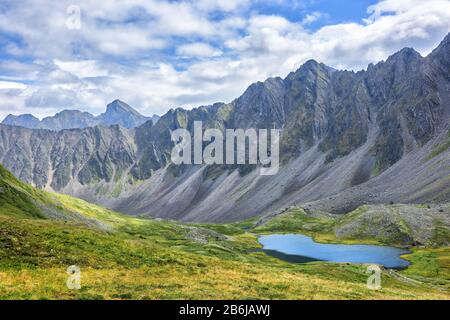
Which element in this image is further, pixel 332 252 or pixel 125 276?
pixel 332 252

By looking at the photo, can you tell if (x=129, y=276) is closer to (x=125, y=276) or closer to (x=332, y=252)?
(x=125, y=276)

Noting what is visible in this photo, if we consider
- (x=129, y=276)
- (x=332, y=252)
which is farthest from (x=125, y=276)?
(x=332, y=252)

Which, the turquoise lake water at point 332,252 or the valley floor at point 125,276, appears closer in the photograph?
the valley floor at point 125,276

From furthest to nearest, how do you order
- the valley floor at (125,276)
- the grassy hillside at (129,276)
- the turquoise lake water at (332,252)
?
the turquoise lake water at (332,252) → the grassy hillside at (129,276) → the valley floor at (125,276)

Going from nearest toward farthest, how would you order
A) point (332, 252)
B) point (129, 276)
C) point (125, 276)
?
point (125, 276) → point (129, 276) → point (332, 252)

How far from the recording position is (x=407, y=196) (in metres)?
177

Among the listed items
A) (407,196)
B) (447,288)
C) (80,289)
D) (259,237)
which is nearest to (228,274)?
(80,289)

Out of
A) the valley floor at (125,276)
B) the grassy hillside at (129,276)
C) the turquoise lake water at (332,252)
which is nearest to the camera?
the valley floor at (125,276)

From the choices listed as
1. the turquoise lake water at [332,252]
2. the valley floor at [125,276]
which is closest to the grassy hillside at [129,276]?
the valley floor at [125,276]

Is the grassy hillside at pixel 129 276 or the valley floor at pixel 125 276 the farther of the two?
the grassy hillside at pixel 129 276

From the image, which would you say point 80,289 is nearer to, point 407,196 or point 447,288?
point 447,288

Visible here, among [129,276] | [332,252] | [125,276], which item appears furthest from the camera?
[332,252]

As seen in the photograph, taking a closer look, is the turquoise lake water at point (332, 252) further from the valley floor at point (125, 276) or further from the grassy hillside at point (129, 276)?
the valley floor at point (125, 276)

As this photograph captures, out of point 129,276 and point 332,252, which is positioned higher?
point 129,276
